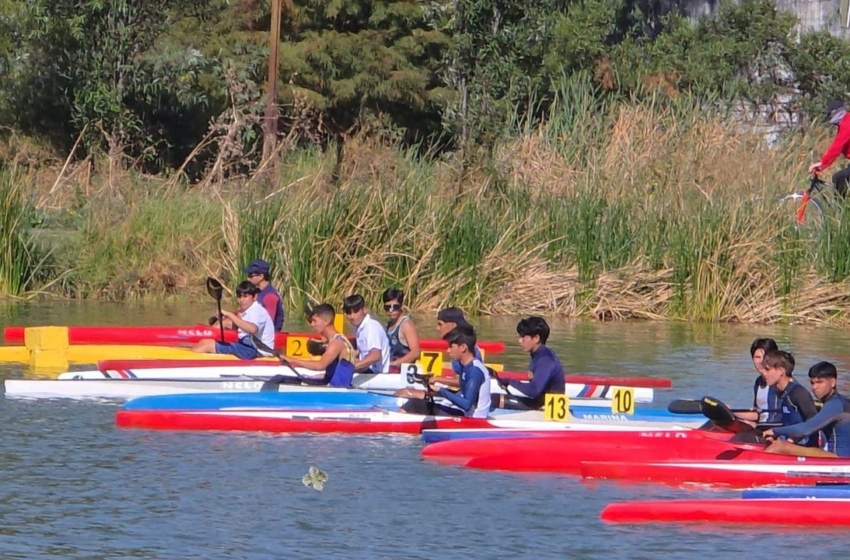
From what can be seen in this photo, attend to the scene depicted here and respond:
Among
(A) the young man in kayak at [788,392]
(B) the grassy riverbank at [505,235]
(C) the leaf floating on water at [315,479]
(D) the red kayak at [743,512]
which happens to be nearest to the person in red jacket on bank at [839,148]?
(B) the grassy riverbank at [505,235]

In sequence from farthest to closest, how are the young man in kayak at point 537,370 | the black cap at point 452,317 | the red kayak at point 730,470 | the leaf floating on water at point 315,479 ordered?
the black cap at point 452,317, the young man in kayak at point 537,370, the leaf floating on water at point 315,479, the red kayak at point 730,470

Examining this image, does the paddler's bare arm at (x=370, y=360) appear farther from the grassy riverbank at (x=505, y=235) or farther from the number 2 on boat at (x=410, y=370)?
the grassy riverbank at (x=505, y=235)

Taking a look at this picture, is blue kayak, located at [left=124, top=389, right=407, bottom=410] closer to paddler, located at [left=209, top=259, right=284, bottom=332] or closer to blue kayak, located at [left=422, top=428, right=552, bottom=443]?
blue kayak, located at [left=422, top=428, right=552, bottom=443]

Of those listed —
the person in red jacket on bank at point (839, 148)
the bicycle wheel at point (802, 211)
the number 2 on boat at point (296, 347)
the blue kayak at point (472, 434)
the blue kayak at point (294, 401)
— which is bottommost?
the blue kayak at point (472, 434)

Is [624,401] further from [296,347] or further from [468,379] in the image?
[296,347]

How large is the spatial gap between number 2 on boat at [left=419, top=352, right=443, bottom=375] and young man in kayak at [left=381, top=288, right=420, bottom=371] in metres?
0.54

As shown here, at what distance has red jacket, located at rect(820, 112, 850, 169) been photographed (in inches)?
781

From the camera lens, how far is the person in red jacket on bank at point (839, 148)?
19.8 m

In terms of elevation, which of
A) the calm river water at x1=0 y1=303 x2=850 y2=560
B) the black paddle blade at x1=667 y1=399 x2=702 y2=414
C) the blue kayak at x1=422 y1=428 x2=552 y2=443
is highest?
the black paddle blade at x1=667 y1=399 x2=702 y2=414

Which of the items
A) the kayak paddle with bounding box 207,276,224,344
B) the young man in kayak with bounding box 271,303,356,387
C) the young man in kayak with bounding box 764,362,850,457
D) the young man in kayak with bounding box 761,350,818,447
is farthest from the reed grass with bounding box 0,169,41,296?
the young man in kayak with bounding box 764,362,850,457

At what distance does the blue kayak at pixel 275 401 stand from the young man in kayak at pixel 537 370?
0.97 meters

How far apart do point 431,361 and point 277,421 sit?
1604mm

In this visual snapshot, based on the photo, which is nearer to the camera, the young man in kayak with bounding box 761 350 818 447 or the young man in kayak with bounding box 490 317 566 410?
the young man in kayak with bounding box 761 350 818 447

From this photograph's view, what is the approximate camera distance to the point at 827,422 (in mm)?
10312
